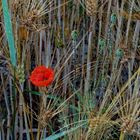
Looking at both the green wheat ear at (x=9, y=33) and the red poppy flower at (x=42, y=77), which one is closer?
the red poppy flower at (x=42, y=77)

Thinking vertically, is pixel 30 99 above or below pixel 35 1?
below

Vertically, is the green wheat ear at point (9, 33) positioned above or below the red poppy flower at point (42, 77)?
above

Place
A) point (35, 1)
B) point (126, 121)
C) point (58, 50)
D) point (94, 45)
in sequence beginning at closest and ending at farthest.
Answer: point (126, 121) → point (35, 1) → point (58, 50) → point (94, 45)

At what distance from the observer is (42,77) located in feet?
3.03

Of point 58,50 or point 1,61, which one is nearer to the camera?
point 1,61

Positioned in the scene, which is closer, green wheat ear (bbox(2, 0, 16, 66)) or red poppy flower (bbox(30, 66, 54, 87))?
red poppy flower (bbox(30, 66, 54, 87))

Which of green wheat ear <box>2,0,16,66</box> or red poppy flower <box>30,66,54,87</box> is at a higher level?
green wheat ear <box>2,0,16,66</box>

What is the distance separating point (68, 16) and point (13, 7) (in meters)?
0.30

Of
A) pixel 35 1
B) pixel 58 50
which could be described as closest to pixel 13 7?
pixel 35 1

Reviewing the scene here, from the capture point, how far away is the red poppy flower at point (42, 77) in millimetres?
880

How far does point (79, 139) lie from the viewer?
0.97m

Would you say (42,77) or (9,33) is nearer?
(42,77)

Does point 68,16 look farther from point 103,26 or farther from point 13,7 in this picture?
point 13,7

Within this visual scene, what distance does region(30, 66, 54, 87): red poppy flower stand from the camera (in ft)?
2.89
